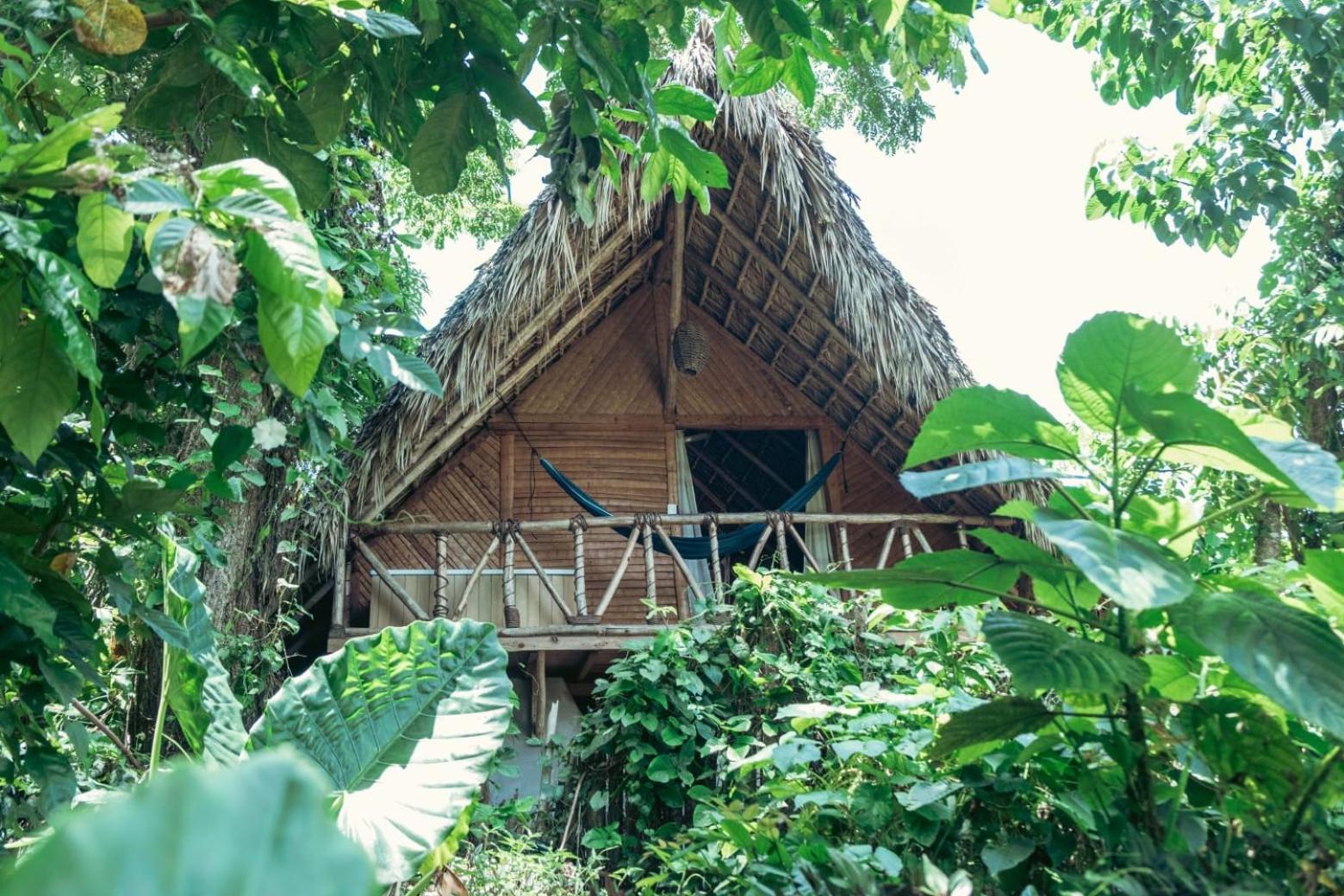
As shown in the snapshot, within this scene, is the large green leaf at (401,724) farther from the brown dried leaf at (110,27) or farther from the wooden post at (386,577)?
the wooden post at (386,577)

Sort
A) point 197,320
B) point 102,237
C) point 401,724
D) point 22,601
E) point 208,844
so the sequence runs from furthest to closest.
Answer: point 401,724
point 22,601
point 102,237
point 197,320
point 208,844

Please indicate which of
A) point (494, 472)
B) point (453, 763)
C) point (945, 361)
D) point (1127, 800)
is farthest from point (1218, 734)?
point (494, 472)

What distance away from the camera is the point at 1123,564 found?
2.72ft

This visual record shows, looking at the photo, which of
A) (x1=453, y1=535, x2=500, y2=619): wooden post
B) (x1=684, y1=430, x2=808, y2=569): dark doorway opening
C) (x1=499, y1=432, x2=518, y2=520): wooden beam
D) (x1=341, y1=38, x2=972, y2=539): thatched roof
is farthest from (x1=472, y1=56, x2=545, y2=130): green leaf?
(x1=684, y1=430, x2=808, y2=569): dark doorway opening

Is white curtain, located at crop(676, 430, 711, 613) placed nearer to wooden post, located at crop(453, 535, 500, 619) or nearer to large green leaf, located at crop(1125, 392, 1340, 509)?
wooden post, located at crop(453, 535, 500, 619)

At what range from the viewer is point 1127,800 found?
3.32 ft

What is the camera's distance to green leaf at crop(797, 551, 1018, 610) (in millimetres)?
1064

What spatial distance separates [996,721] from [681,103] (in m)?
1.18

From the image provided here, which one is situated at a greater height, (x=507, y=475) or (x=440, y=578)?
(x=507, y=475)

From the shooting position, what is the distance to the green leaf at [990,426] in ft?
3.37

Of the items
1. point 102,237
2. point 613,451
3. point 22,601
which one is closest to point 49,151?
point 102,237

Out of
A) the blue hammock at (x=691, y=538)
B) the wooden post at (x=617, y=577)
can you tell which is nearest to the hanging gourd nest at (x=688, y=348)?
the blue hammock at (x=691, y=538)

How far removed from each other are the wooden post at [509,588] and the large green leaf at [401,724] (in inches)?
116

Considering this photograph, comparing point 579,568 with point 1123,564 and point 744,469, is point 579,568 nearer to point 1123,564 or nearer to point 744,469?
point 744,469
